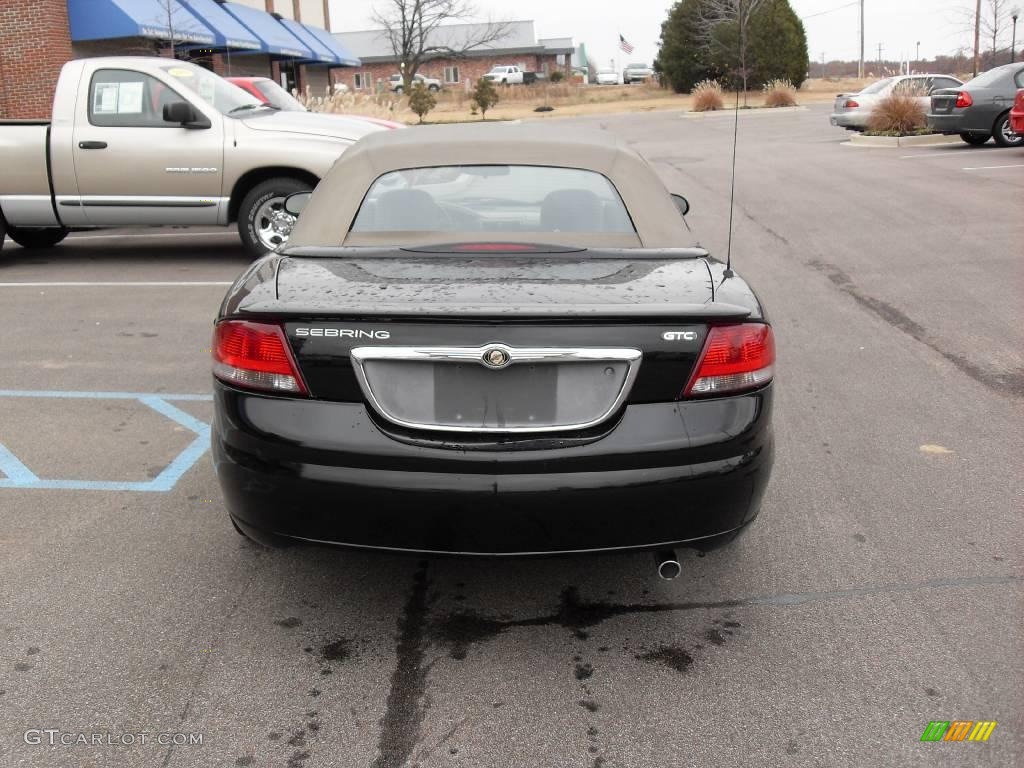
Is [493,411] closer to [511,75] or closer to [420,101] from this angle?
[420,101]

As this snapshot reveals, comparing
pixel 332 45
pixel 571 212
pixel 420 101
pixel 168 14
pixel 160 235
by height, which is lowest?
pixel 160 235

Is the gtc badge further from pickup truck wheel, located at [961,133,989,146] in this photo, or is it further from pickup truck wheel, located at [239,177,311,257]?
pickup truck wheel, located at [961,133,989,146]

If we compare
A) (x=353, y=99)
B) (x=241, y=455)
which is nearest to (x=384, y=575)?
(x=241, y=455)

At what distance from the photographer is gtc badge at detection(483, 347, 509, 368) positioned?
3012mm

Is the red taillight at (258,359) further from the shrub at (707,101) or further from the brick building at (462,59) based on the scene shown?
the brick building at (462,59)

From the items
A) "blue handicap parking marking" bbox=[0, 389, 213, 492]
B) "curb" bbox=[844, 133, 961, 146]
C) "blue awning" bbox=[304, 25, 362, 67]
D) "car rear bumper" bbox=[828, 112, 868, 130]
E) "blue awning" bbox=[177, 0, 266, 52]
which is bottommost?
"blue handicap parking marking" bbox=[0, 389, 213, 492]

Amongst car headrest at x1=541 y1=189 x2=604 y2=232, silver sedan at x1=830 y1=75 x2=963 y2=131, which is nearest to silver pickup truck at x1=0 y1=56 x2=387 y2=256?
car headrest at x1=541 y1=189 x2=604 y2=232

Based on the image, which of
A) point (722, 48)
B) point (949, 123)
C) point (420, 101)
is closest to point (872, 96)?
point (949, 123)

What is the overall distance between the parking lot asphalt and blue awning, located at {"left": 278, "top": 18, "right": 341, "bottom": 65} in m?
32.1

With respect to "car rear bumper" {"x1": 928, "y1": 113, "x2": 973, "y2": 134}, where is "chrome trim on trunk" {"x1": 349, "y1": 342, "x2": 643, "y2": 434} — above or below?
below

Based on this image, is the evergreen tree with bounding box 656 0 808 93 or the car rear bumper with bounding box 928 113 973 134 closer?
the car rear bumper with bounding box 928 113 973 134

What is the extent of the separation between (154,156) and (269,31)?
929 inches

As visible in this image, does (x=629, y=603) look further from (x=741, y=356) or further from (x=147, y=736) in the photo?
(x=147, y=736)

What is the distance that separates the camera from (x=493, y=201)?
171 inches
